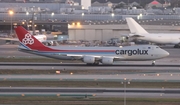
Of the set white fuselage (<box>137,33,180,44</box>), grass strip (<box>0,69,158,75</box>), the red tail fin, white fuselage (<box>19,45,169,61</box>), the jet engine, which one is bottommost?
white fuselage (<box>137,33,180,44</box>)

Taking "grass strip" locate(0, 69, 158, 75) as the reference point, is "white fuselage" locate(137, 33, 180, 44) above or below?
below

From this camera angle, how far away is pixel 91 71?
6028cm

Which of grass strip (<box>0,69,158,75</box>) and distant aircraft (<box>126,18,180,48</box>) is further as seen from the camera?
distant aircraft (<box>126,18,180,48</box>)

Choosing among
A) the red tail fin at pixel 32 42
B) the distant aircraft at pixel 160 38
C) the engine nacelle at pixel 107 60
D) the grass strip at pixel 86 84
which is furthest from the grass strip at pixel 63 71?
the distant aircraft at pixel 160 38

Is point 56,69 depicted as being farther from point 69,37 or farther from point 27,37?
point 69,37

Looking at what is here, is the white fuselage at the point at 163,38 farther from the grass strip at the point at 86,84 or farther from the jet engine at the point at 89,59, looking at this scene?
the grass strip at the point at 86,84

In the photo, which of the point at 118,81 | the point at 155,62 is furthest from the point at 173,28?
the point at 118,81

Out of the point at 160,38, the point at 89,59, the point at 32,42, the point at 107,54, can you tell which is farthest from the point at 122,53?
the point at 160,38

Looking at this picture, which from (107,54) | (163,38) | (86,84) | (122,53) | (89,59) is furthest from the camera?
(163,38)

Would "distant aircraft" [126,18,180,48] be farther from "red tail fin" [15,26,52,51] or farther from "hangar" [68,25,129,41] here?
"red tail fin" [15,26,52,51]

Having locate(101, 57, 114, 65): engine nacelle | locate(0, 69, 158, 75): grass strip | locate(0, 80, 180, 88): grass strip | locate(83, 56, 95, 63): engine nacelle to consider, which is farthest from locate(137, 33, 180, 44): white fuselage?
locate(0, 80, 180, 88): grass strip

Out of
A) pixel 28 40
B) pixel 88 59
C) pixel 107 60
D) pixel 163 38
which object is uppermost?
pixel 28 40

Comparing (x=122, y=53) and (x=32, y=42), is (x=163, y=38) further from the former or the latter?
(x=32, y=42)

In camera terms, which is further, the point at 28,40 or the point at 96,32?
the point at 96,32
